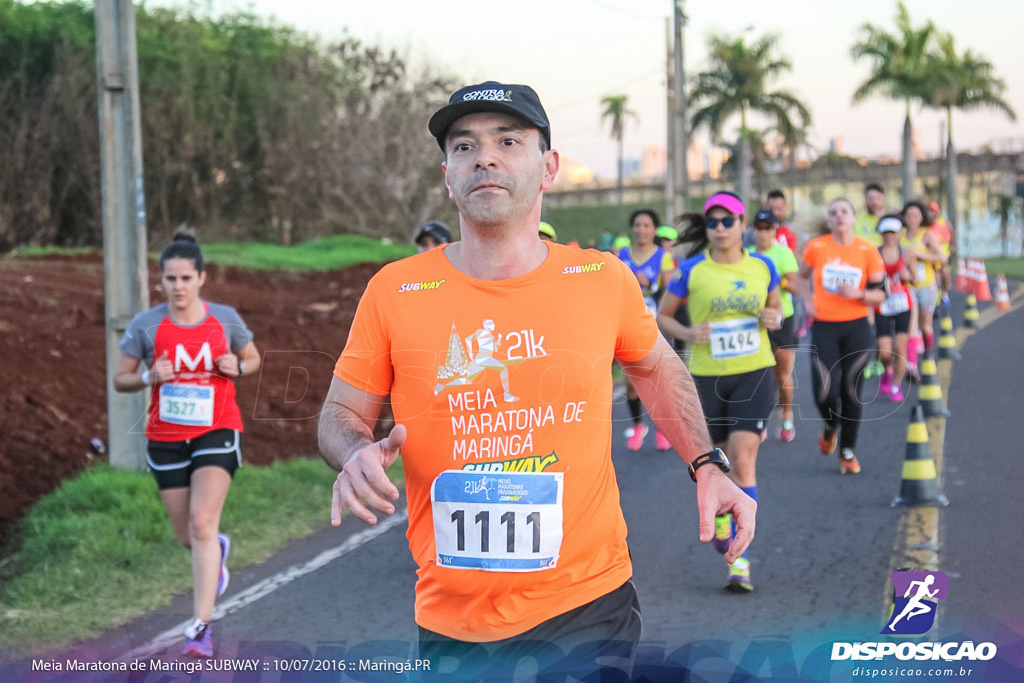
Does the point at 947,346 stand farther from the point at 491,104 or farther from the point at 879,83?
the point at 879,83

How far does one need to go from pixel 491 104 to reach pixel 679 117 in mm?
24370

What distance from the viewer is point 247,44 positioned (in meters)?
37.0

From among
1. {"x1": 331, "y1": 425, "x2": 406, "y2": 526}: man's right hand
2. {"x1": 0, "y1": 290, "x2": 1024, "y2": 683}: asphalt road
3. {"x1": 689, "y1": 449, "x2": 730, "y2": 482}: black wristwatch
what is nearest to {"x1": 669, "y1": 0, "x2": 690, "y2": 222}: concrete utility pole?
{"x1": 0, "y1": 290, "x2": 1024, "y2": 683}: asphalt road

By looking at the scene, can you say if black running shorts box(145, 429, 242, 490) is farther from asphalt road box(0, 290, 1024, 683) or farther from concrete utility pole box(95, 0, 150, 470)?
concrete utility pole box(95, 0, 150, 470)

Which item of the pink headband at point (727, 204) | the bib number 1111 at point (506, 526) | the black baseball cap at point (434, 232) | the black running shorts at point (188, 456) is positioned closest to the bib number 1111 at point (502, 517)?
the bib number 1111 at point (506, 526)

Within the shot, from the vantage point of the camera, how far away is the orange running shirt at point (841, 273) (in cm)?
1018

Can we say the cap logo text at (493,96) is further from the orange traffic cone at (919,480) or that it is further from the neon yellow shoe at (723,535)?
the orange traffic cone at (919,480)

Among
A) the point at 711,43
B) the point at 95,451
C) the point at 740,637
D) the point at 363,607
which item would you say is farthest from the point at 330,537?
the point at 711,43

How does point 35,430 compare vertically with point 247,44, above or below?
below

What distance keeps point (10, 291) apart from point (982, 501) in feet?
34.3

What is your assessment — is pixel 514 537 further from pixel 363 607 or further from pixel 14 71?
pixel 14 71

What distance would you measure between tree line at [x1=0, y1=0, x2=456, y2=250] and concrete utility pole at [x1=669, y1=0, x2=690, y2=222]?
30.2 ft

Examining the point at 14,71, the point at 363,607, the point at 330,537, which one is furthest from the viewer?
the point at 14,71

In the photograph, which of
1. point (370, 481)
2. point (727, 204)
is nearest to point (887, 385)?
point (727, 204)
